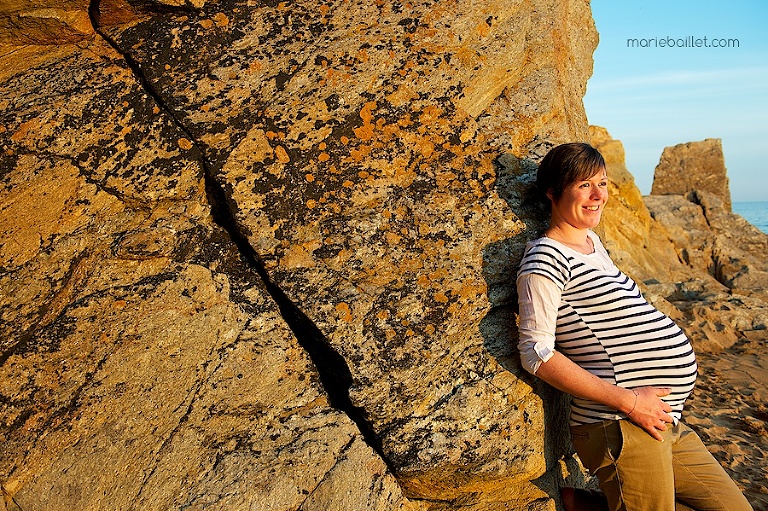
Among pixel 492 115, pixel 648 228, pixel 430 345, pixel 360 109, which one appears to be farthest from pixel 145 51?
pixel 648 228

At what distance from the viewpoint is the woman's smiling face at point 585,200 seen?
2789mm

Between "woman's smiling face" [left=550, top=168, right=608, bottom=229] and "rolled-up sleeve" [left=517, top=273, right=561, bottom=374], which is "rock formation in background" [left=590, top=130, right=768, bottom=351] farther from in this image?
"rolled-up sleeve" [left=517, top=273, right=561, bottom=374]

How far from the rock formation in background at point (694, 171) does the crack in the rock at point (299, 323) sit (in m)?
14.3

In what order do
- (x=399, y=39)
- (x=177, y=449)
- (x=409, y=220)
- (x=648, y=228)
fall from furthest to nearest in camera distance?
(x=648, y=228) < (x=399, y=39) < (x=409, y=220) < (x=177, y=449)

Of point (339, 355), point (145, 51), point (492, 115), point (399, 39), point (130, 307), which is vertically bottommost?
point (339, 355)

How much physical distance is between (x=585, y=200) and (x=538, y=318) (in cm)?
58

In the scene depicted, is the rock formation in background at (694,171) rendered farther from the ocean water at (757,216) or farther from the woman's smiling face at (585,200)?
the woman's smiling face at (585,200)

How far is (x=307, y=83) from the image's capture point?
9.98 feet

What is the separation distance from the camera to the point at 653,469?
8.71ft

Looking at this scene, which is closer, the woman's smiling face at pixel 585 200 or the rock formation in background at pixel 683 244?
the woman's smiling face at pixel 585 200

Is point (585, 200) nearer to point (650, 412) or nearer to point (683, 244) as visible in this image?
point (650, 412)

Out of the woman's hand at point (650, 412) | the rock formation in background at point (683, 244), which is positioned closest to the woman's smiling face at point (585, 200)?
the woman's hand at point (650, 412)

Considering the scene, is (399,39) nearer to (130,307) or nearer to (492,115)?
(492,115)

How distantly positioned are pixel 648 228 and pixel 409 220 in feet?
34.9
